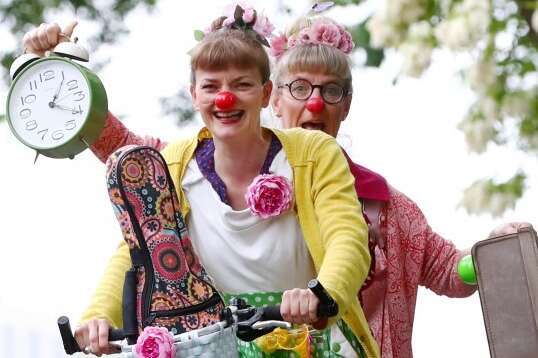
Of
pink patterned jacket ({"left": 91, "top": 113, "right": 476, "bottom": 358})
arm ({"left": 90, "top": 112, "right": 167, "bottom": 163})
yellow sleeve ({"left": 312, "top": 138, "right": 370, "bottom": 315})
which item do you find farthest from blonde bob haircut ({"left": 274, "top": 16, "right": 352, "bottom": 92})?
yellow sleeve ({"left": 312, "top": 138, "right": 370, "bottom": 315})

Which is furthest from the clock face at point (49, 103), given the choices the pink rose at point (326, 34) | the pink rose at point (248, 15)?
the pink rose at point (326, 34)

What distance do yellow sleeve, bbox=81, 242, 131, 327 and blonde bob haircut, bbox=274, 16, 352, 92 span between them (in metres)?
1.29

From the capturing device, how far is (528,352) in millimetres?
2633

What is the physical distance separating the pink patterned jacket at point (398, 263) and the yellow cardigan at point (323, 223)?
0.70 meters

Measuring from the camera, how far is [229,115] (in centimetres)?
283

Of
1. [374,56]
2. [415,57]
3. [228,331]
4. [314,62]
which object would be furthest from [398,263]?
[374,56]

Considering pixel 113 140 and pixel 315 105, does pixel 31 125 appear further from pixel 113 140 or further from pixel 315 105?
pixel 315 105

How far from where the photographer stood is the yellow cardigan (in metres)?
2.64

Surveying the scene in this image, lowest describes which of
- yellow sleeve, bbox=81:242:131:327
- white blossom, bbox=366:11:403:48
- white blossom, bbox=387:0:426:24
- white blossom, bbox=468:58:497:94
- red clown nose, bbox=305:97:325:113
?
yellow sleeve, bbox=81:242:131:327

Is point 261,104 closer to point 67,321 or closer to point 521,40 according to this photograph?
point 67,321

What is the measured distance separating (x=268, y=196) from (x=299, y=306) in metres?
0.44

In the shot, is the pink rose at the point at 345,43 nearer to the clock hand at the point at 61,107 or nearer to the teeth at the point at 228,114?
the teeth at the point at 228,114

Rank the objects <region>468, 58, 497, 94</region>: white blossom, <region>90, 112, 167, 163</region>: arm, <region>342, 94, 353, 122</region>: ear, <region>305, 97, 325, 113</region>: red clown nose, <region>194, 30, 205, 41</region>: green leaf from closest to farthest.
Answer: <region>194, 30, 205, 41</region>: green leaf
<region>90, 112, 167, 163</region>: arm
<region>305, 97, 325, 113</region>: red clown nose
<region>342, 94, 353, 122</region>: ear
<region>468, 58, 497, 94</region>: white blossom

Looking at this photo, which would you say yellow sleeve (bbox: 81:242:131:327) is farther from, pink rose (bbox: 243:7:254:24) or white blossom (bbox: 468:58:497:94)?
white blossom (bbox: 468:58:497:94)
